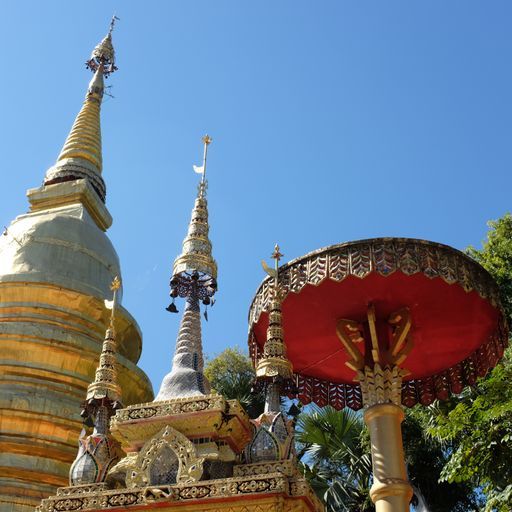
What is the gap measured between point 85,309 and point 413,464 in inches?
287

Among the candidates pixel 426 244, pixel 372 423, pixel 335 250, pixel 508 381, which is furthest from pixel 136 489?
pixel 508 381

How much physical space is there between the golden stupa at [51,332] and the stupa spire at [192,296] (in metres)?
6.08

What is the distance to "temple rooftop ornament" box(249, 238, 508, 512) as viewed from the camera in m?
9.42

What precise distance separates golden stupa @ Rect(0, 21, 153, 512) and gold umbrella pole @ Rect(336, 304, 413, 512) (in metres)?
6.35

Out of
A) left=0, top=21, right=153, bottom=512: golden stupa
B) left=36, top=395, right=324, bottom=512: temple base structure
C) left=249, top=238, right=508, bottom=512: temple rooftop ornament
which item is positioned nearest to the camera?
left=36, top=395, right=324, bottom=512: temple base structure

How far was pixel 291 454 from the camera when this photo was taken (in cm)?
743

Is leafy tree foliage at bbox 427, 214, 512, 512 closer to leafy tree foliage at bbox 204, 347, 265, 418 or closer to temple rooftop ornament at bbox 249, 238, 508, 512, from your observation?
temple rooftop ornament at bbox 249, 238, 508, 512

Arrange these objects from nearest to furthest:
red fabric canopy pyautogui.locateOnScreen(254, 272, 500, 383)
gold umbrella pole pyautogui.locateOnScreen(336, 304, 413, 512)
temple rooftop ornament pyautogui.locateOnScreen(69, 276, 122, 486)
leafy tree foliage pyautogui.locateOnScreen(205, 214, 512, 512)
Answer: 1. temple rooftop ornament pyautogui.locateOnScreen(69, 276, 122, 486)
2. gold umbrella pole pyautogui.locateOnScreen(336, 304, 413, 512)
3. red fabric canopy pyautogui.locateOnScreen(254, 272, 500, 383)
4. leafy tree foliage pyautogui.locateOnScreen(205, 214, 512, 512)

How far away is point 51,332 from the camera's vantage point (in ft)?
52.3

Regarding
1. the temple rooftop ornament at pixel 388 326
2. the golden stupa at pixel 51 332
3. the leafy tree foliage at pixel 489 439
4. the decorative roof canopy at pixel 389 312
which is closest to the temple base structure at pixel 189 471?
the decorative roof canopy at pixel 389 312

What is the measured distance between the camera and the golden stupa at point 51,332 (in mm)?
14062

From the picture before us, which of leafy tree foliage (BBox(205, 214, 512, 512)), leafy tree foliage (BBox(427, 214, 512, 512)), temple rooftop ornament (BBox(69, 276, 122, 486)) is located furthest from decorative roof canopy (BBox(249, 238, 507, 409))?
leafy tree foliage (BBox(205, 214, 512, 512))

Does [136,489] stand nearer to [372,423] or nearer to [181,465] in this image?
[181,465]

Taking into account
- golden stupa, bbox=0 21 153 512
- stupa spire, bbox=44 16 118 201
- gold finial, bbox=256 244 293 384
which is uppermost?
stupa spire, bbox=44 16 118 201
